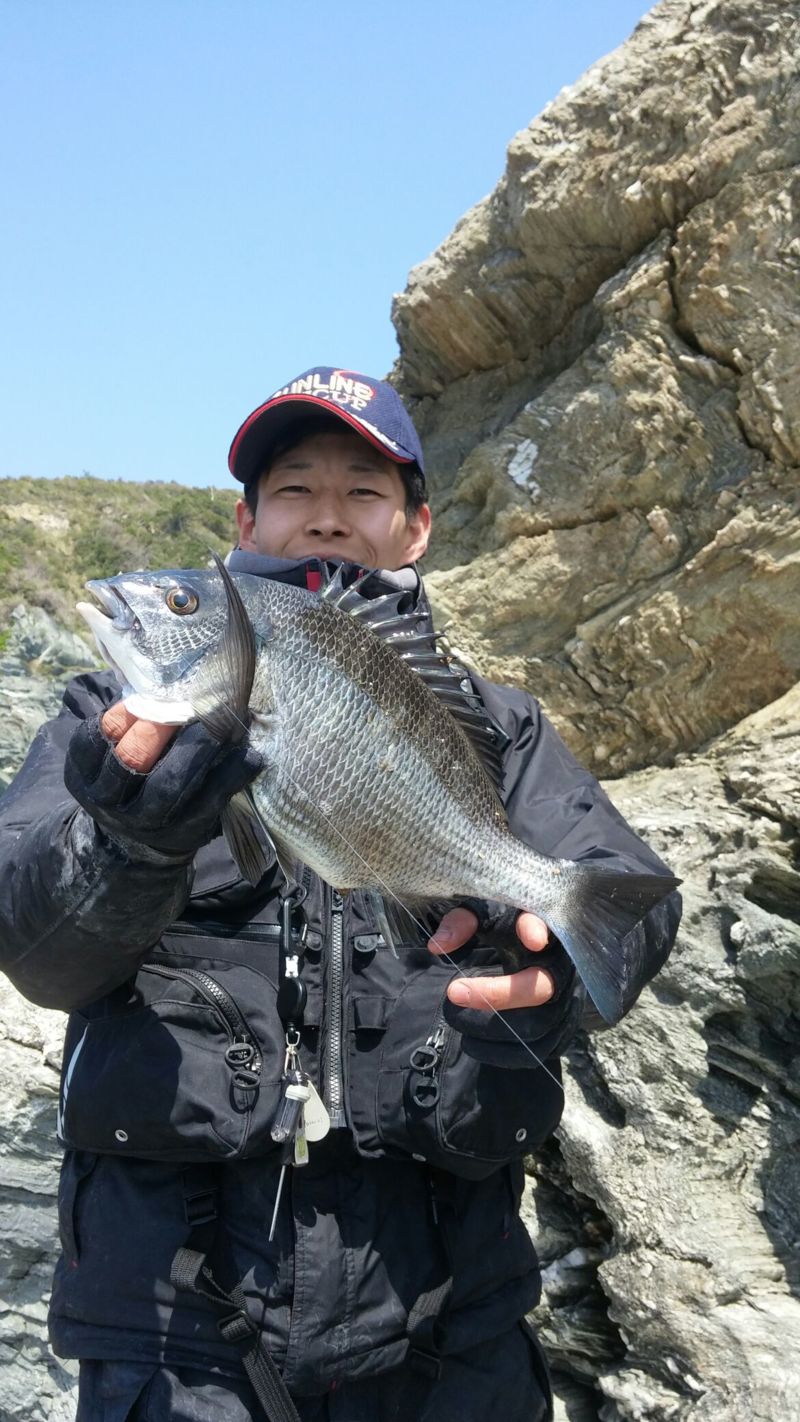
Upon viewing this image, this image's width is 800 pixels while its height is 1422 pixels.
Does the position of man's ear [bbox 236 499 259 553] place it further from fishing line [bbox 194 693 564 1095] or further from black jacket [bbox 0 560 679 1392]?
fishing line [bbox 194 693 564 1095]

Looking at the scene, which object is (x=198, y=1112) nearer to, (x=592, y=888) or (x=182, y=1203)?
(x=182, y=1203)

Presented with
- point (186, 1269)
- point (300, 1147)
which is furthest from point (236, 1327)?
point (300, 1147)

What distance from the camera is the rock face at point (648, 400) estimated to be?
4.09 meters

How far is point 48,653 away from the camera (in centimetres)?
1552

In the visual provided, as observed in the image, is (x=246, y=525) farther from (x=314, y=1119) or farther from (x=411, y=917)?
(x=314, y=1119)

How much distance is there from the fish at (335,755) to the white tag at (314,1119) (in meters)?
0.47

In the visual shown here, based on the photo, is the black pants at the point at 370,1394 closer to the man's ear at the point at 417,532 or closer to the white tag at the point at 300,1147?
the white tag at the point at 300,1147

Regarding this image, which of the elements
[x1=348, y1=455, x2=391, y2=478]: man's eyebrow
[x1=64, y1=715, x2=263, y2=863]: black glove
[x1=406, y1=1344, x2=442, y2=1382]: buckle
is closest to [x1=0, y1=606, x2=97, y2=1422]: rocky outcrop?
[x1=406, y1=1344, x2=442, y2=1382]: buckle

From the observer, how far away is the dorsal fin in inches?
87.8

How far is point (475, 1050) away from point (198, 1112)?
0.59 metres

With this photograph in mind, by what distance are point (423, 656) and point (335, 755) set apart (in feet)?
1.35

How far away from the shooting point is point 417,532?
3.03m

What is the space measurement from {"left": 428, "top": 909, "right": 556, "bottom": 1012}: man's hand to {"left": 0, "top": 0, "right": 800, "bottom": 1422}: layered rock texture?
1483 mm

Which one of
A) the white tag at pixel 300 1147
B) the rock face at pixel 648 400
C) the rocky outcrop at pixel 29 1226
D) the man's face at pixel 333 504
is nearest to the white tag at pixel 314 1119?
the white tag at pixel 300 1147
